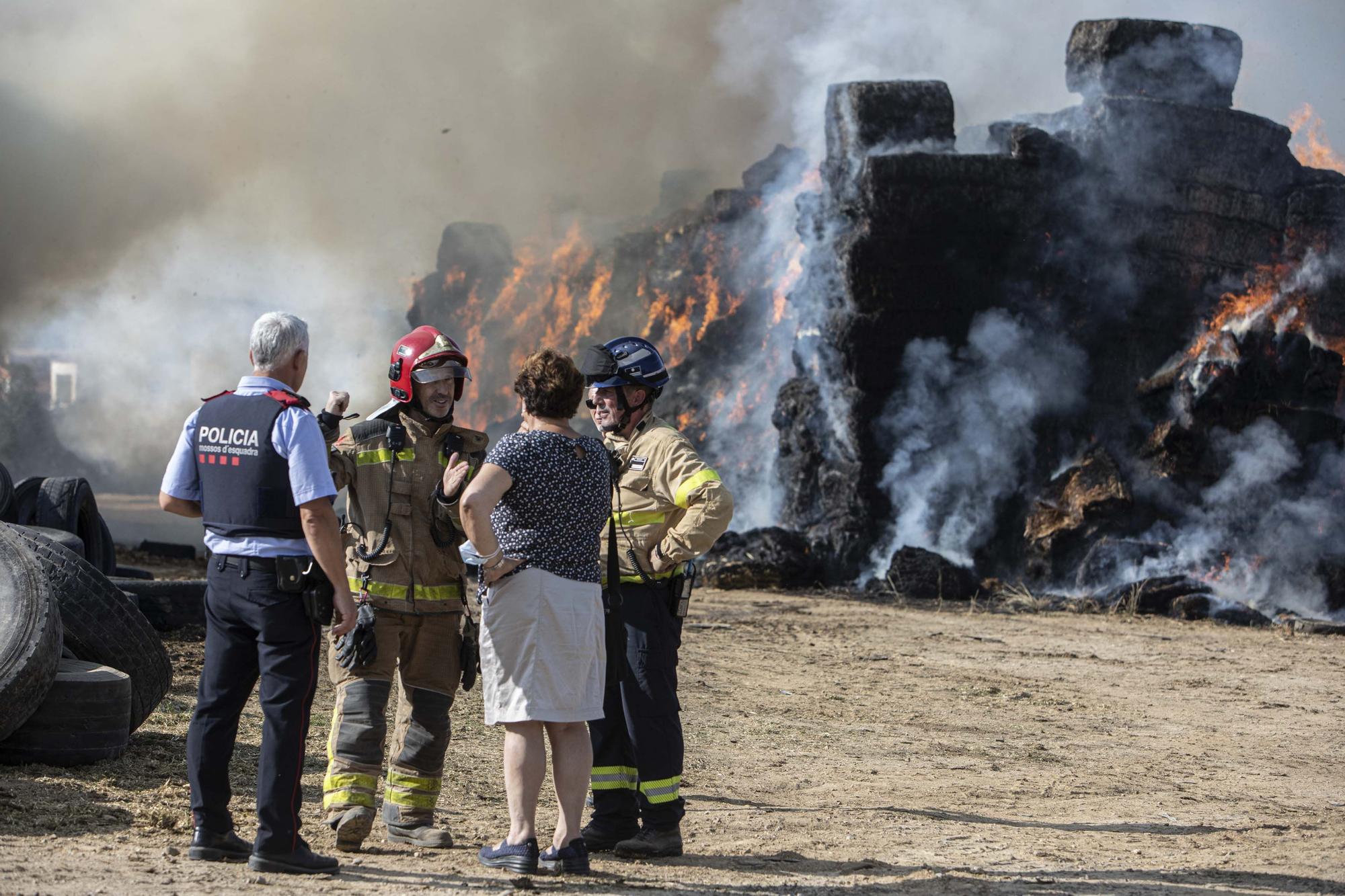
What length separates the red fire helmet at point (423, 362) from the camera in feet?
15.9

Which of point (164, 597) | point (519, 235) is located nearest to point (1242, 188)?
point (164, 597)

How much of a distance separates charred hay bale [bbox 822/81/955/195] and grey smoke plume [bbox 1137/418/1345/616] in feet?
20.2

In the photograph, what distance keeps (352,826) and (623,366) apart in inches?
75.7

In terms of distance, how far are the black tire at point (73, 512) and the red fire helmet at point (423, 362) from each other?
23.3 feet

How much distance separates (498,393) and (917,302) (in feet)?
60.9

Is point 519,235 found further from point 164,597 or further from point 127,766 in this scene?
point 127,766

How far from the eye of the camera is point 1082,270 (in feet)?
63.3

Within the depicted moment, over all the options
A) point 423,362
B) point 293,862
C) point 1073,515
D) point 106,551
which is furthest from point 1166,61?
point 293,862

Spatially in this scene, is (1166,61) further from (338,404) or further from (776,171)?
(338,404)

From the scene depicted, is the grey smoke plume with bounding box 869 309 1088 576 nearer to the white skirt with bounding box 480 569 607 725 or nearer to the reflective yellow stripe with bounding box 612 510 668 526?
the reflective yellow stripe with bounding box 612 510 668 526

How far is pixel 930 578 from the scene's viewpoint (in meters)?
16.8

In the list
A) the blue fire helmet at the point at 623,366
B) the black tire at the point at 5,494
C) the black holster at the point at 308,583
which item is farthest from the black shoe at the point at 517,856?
the black tire at the point at 5,494

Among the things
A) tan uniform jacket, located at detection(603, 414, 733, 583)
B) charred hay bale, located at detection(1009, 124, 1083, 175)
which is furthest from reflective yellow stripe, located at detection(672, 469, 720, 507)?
charred hay bale, located at detection(1009, 124, 1083, 175)

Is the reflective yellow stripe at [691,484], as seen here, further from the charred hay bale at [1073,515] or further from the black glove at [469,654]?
the charred hay bale at [1073,515]
